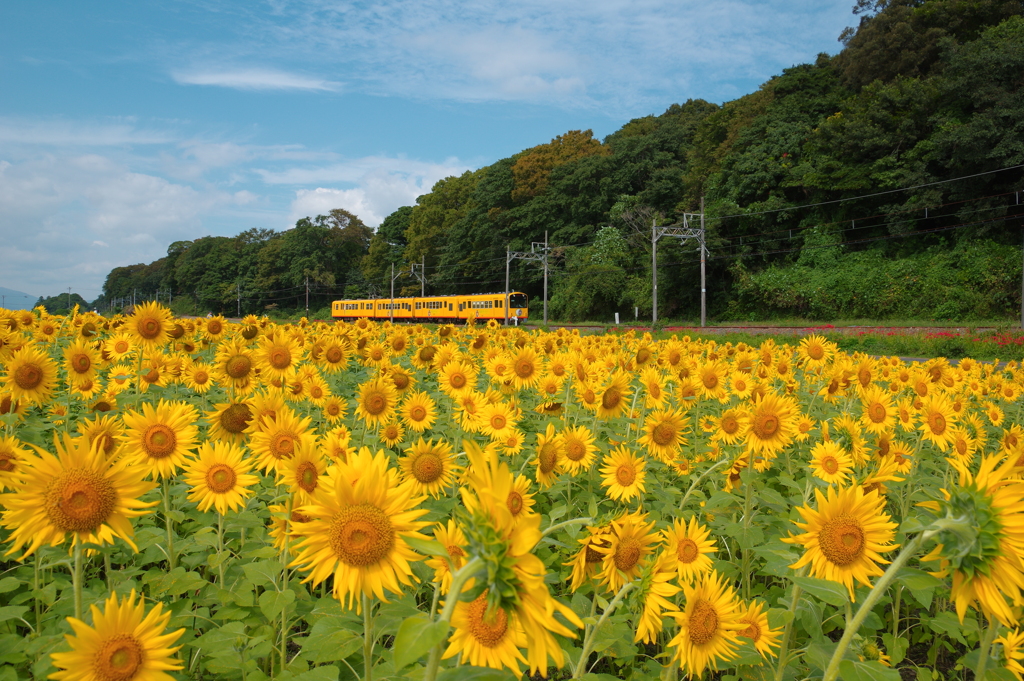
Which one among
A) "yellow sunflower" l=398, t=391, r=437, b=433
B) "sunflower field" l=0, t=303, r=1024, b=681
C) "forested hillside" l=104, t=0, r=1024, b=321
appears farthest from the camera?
"forested hillside" l=104, t=0, r=1024, b=321

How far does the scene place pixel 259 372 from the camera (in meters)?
3.96

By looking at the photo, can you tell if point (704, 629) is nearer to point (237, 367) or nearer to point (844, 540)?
point (844, 540)

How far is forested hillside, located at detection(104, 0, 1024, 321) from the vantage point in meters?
30.0

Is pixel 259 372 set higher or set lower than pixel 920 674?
higher

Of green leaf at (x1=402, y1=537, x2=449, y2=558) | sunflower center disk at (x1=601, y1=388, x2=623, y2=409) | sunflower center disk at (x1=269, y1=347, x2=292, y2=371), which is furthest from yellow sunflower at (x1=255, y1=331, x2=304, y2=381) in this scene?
green leaf at (x1=402, y1=537, x2=449, y2=558)

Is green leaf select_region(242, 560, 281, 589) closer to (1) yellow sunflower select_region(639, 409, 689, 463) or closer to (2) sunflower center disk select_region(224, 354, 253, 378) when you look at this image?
(2) sunflower center disk select_region(224, 354, 253, 378)

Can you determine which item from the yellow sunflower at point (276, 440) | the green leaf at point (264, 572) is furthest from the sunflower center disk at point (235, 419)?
the green leaf at point (264, 572)

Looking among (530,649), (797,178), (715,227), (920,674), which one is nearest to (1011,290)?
(797,178)

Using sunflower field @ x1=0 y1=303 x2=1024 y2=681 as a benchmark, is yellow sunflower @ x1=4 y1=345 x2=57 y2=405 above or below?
above

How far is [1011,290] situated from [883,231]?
813 cm

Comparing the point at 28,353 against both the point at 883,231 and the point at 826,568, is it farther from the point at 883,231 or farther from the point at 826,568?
the point at 883,231

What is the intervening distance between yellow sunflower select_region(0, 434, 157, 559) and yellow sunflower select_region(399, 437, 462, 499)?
1087mm

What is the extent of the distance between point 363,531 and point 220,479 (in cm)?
113

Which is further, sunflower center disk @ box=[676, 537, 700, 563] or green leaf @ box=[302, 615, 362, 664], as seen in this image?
sunflower center disk @ box=[676, 537, 700, 563]
